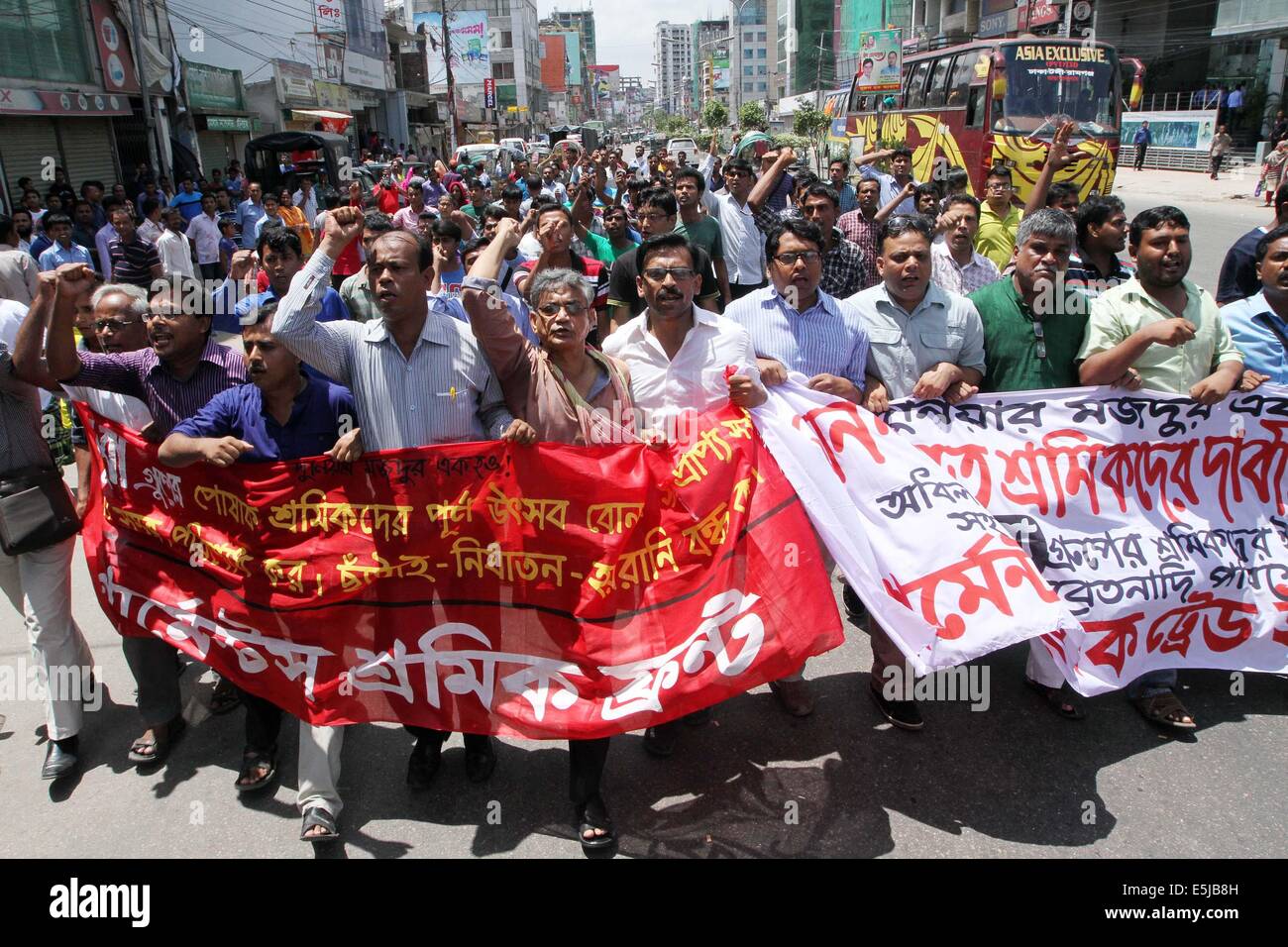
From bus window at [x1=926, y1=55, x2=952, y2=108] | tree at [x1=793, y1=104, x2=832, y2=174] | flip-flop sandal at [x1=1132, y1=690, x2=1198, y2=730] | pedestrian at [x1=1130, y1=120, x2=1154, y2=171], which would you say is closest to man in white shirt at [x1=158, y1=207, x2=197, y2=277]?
flip-flop sandal at [x1=1132, y1=690, x2=1198, y2=730]

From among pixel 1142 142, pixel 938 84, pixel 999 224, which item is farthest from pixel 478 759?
pixel 1142 142

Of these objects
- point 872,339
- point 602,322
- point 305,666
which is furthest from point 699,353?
point 602,322

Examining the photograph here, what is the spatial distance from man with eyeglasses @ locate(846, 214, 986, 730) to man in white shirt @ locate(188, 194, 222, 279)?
12530 millimetres

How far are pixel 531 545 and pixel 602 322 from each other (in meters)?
3.94

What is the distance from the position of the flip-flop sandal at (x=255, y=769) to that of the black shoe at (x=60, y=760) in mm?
687

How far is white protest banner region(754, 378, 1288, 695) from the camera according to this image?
321 centimetres

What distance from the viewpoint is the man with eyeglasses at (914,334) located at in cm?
375

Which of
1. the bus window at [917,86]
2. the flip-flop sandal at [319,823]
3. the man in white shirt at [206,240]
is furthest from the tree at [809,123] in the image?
the flip-flop sandal at [319,823]

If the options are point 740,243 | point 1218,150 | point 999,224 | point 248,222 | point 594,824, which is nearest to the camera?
point 594,824

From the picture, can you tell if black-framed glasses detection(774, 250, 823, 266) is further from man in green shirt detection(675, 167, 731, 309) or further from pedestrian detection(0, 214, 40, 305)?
pedestrian detection(0, 214, 40, 305)

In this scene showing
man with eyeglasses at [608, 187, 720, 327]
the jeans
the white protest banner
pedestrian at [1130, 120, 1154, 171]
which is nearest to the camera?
the white protest banner

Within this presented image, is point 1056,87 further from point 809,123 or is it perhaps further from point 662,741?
point 809,123

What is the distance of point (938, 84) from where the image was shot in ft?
57.6

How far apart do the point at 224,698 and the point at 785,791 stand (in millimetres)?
2536
